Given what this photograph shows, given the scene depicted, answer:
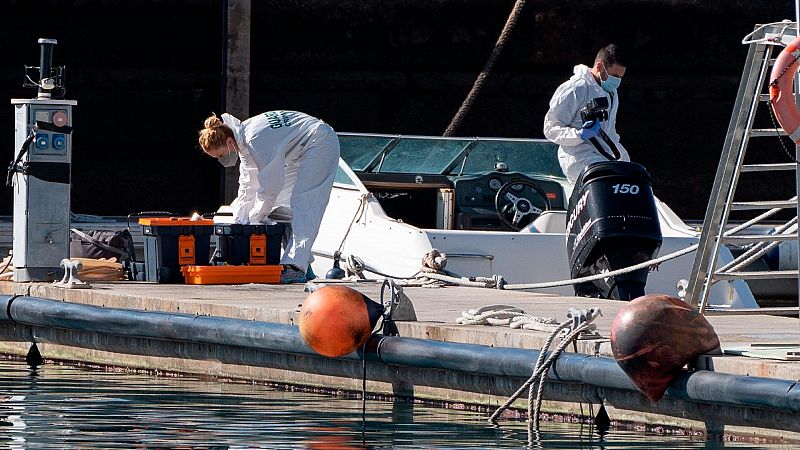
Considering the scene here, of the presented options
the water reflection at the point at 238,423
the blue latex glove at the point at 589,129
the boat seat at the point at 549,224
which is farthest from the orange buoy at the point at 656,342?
→ the boat seat at the point at 549,224

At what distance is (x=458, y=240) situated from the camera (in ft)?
38.5

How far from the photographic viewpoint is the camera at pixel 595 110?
11969 mm

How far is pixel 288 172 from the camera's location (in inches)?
465

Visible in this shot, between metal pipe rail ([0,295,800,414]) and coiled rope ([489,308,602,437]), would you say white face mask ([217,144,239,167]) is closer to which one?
metal pipe rail ([0,295,800,414])

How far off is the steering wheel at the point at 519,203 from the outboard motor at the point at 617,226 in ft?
6.88

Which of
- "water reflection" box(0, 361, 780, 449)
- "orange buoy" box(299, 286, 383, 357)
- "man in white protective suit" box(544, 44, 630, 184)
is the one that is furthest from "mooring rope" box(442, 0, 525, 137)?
"orange buoy" box(299, 286, 383, 357)

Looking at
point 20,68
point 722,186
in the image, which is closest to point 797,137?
point 722,186

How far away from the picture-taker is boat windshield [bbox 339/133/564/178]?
1330 cm

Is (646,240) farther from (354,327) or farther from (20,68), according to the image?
(20,68)

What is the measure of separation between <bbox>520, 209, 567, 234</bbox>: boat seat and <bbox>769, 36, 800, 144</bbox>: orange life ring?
496 centimetres

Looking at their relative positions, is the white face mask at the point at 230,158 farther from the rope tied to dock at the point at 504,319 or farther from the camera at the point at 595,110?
the rope tied to dock at the point at 504,319

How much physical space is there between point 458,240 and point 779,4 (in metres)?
10.8

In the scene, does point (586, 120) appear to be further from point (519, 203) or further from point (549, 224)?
point (519, 203)

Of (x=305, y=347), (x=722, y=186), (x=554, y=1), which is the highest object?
(x=554, y=1)
